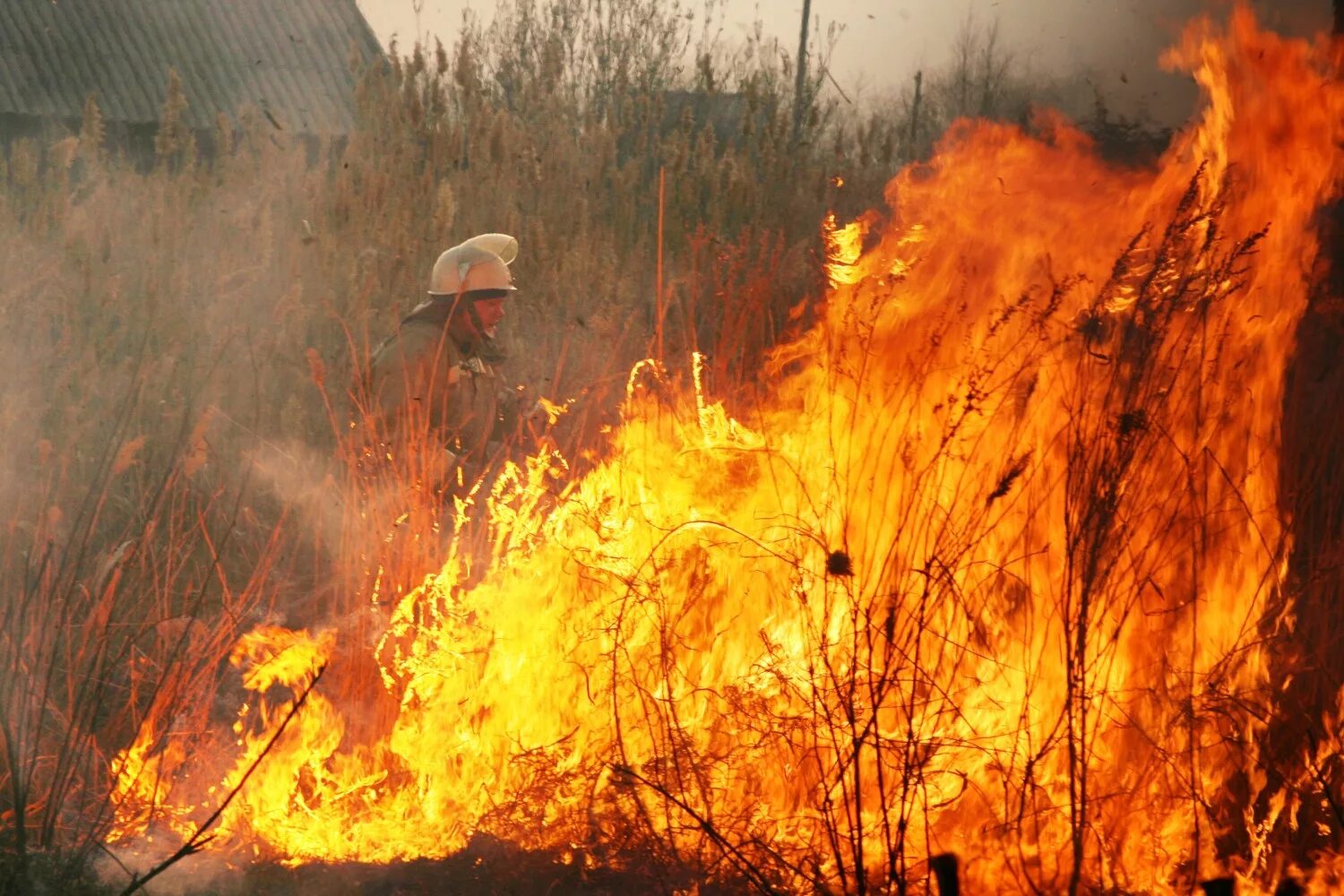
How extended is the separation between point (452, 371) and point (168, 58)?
1421 cm

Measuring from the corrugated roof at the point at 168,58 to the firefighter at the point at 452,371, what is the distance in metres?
11.2

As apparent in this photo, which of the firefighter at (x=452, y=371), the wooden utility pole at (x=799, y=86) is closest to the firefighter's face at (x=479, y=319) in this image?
the firefighter at (x=452, y=371)

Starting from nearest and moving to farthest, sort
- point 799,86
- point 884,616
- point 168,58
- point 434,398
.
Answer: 1. point 884,616
2. point 434,398
3. point 799,86
4. point 168,58

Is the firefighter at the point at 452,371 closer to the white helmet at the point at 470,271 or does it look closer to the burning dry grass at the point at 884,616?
the white helmet at the point at 470,271

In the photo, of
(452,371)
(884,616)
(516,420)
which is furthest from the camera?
(516,420)

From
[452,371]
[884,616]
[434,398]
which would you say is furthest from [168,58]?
[884,616]

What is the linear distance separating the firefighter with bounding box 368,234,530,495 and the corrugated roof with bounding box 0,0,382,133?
440 inches

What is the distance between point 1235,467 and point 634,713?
6.55 feet

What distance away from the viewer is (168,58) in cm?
1847

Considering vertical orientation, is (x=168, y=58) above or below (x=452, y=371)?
above

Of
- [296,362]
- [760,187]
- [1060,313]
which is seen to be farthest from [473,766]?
[760,187]

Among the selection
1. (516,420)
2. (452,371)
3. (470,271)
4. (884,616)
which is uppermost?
(470,271)

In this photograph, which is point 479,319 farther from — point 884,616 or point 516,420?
point 884,616

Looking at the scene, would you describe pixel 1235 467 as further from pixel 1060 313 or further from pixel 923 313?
pixel 923 313
